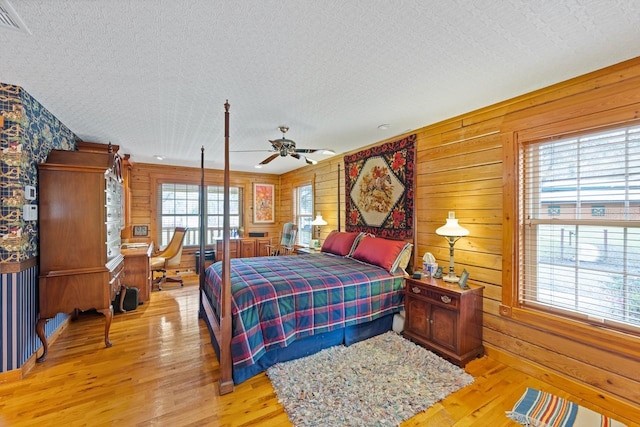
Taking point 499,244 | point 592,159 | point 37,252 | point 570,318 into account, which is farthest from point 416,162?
point 37,252

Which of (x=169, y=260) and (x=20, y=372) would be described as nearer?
(x=20, y=372)

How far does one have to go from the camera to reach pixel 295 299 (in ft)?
8.20

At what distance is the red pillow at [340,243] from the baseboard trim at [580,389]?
198 centimetres

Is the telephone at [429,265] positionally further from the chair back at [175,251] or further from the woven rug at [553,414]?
the chair back at [175,251]

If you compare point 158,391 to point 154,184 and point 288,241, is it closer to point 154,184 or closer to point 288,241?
point 288,241

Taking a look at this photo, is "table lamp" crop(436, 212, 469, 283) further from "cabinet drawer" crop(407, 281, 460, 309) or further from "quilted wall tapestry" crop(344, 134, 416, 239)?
"quilted wall tapestry" crop(344, 134, 416, 239)

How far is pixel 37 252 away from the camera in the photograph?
2.55m

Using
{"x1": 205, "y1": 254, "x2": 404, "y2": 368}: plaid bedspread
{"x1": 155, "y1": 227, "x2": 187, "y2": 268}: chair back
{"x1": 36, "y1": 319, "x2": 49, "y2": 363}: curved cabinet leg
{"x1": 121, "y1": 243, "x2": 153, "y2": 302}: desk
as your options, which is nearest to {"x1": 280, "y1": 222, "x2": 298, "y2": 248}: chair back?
{"x1": 155, "y1": 227, "x2": 187, "y2": 268}: chair back

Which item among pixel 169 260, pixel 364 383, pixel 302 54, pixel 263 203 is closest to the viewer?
pixel 302 54

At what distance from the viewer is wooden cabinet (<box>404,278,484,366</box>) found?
248 centimetres

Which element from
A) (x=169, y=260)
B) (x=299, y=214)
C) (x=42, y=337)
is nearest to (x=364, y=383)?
(x=42, y=337)

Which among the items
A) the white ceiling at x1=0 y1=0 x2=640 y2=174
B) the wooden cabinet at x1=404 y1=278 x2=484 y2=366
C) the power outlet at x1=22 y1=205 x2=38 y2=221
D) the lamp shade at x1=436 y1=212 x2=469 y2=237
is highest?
the white ceiling at x1=0 y1=0 x2=640 y2=174

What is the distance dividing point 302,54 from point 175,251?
458 centimetres

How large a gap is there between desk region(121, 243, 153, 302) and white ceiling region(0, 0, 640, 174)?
1.92m
